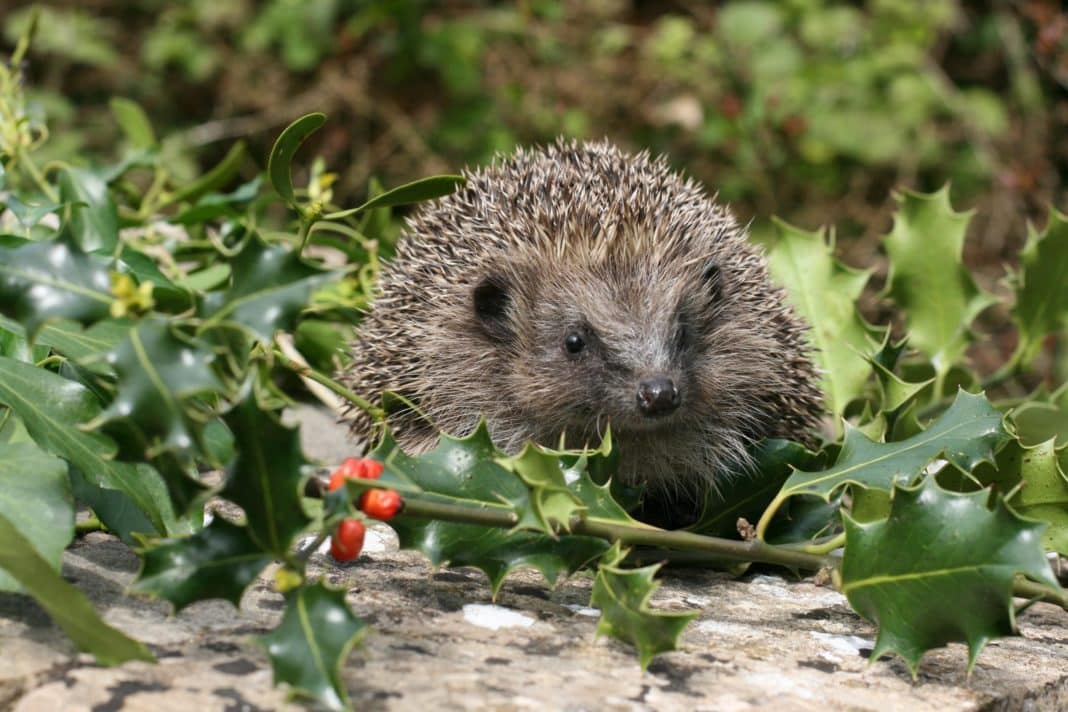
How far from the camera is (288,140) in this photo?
1.82 m

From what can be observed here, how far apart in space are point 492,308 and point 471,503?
0.91m

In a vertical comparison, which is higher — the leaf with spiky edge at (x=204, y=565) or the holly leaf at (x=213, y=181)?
the holly leaf at (x=213, y=181)

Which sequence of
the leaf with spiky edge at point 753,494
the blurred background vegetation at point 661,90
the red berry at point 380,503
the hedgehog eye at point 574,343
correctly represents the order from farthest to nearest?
the blurred background vegetation at point 661,90 → the hedgehog eye at point 574,343 → the leaf with spiky edge at point 753,494 → the red berry at point 380,503

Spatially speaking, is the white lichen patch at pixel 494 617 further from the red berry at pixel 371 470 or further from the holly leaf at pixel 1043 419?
the holly leaf at pixel 1043 419

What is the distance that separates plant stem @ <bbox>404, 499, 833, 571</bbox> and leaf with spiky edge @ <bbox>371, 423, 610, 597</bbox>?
3cm

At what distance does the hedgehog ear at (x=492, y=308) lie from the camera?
8.35 feet

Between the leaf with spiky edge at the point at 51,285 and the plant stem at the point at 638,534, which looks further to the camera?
the plant stem at the point at 638,534

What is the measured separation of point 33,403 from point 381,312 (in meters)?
1.03

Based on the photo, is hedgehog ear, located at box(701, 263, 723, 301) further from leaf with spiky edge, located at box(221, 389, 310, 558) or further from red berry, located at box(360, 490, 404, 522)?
leaf with spiky edge, located at box(221, 389, 310, 558)

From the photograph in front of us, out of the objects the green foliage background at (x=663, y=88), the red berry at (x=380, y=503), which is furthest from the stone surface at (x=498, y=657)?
the green foliage background at (x=663, y=88)

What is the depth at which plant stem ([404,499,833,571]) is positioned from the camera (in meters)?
1.61

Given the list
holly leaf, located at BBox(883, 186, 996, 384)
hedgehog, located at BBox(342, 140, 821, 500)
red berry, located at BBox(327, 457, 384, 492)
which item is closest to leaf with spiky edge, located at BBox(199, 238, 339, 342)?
red berry, located at BBox(327, 457, 384, 492)

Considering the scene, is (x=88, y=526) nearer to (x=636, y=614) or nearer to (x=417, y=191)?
(x=417, y=191)

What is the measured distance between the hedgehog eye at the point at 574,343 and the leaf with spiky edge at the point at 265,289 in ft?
3.44
